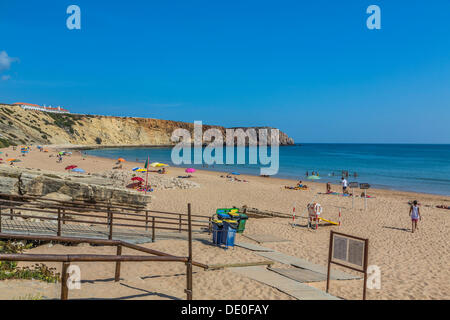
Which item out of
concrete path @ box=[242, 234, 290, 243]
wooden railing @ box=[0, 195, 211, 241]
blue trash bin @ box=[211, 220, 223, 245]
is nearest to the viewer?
wooden railing @ box=[0, 195, 211, 241]

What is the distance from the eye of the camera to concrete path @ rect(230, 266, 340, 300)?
5965 mm

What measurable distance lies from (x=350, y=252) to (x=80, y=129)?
116 meters

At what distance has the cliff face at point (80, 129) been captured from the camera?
264ft

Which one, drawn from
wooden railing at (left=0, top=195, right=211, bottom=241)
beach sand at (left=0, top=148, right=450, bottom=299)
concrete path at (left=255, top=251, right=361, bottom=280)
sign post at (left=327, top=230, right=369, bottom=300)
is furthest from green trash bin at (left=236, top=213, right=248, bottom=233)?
sign post at (left=327, top=230, right=369, bottom=300)

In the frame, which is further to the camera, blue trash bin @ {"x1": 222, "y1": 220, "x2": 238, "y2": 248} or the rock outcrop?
the rock outcrop

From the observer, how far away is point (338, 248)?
630 cm

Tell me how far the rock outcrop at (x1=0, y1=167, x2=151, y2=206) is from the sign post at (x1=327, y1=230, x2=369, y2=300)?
846 centimetres

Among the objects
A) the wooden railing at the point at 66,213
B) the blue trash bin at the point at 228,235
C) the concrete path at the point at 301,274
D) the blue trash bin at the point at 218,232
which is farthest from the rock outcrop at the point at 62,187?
the concrete path at the point at 301,274

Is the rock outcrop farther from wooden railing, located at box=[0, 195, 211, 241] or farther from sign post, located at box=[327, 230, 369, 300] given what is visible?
sign post, located at box=[327, 230, 369, 300]

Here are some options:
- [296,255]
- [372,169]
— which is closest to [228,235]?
[296,255]

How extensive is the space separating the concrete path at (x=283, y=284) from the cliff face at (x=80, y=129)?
7170cm
